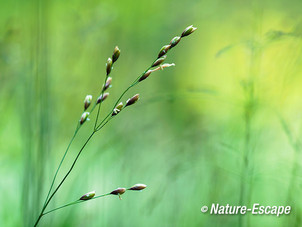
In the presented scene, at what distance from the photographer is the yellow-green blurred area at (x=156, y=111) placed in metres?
0.67

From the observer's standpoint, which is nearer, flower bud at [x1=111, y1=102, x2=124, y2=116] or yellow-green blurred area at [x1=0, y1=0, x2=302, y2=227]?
flower bud at [x1=111, y1=102, x2=124, y2=116]

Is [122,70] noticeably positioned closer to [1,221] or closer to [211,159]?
[211,159]

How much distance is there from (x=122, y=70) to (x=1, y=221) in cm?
40

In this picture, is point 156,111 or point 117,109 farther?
point 156,111

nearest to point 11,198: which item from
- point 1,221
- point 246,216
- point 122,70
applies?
point 1,221

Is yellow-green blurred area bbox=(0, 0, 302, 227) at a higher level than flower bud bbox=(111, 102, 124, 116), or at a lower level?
higher

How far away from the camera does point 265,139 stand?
72 cm

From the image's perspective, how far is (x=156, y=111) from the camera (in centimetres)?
75

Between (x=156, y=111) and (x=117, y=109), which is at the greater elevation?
(x=156, y=111)

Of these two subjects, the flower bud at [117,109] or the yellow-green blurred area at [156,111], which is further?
the yellow-green blurred area at [156,111]

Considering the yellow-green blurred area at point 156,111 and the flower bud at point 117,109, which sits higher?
the yellow-green blurred area at point 156,111

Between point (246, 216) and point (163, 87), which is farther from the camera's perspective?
point (163, 87)

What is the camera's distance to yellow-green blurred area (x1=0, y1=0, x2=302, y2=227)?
0.67 m

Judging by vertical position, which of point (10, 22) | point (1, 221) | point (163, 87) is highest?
point (10, 22)
